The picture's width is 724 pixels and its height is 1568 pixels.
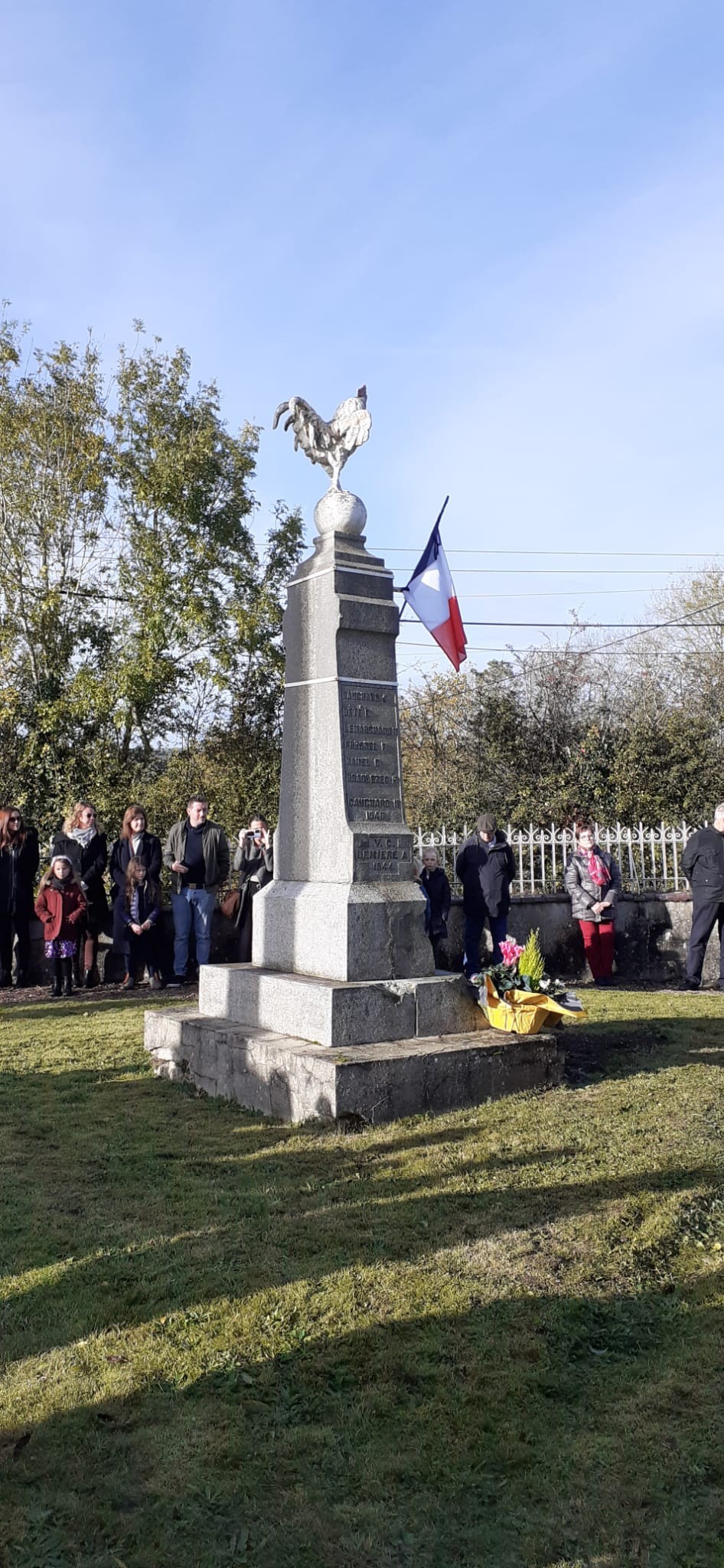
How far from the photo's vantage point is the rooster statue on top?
6.98 meters

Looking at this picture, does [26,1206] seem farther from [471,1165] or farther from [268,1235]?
[471,1165]

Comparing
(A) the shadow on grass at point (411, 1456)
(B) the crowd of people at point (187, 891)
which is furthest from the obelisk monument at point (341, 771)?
(B) the crowd of people at point (187, 891)

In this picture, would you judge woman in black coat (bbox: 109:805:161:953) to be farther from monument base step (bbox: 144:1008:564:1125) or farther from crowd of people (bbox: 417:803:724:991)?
monument base step (bbox: 144:1008:564:1125)

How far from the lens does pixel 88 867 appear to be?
11.0 m

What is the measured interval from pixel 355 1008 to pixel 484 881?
17.1 ft

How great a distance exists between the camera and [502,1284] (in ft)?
11.4

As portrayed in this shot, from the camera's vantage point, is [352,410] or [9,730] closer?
[352,410]

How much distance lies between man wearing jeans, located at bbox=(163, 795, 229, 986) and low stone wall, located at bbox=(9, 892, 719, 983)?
0.35m

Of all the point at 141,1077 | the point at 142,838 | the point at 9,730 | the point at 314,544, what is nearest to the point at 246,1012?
the point at 141,1077

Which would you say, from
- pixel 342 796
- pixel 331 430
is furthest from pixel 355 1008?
pixel 331 430

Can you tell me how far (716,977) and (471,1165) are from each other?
24.0 ft

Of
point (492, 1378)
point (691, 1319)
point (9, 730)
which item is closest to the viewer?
point (492, 1378)

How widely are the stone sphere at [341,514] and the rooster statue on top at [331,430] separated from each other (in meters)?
0.17

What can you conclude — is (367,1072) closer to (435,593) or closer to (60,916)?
(435,593)
